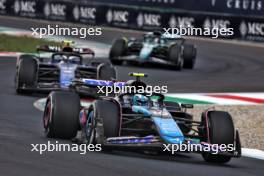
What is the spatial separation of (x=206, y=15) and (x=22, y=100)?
70.7 feet

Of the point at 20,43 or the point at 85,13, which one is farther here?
the point at 85,13

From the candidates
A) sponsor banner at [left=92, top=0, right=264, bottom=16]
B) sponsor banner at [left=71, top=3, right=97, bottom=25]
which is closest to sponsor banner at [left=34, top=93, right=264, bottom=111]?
sponsor banner at [left=92, top=0, right=264, bottom=16]

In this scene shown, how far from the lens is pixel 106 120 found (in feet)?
38.2

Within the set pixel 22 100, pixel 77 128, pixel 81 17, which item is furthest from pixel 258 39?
pixel 77 128

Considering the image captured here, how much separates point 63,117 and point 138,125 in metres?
1.00

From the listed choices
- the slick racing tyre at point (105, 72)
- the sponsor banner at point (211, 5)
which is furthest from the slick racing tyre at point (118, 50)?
the sponsor banner at point (211, 5)

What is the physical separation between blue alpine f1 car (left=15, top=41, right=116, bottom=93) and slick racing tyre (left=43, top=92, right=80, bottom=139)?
20.8 feet

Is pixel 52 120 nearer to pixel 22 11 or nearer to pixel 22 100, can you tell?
pixel 22 100

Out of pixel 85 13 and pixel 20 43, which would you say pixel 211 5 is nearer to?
pixel 85 13

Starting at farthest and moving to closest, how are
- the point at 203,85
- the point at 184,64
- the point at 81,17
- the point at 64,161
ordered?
the point at 81,17 < the point at 184,64 < the point at 203,85 < the point at 64,161

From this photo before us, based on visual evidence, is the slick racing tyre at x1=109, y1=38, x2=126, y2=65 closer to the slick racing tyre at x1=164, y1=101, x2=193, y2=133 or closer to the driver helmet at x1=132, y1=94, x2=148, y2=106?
the slick racing tyre at x1=164, y1=101, x2=193, y2=133

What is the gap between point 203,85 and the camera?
2341 cm

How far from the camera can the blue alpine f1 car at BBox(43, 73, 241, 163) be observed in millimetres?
11375

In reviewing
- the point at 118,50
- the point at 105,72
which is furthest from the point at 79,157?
the point at 118,50
